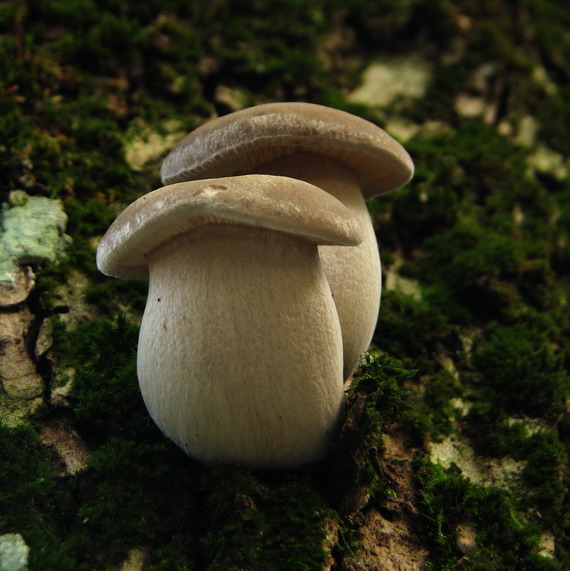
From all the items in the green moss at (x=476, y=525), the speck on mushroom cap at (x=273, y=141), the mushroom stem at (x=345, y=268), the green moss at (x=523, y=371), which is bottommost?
the green moss at (x=523, y=371)

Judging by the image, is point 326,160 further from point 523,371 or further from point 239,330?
point 523,371

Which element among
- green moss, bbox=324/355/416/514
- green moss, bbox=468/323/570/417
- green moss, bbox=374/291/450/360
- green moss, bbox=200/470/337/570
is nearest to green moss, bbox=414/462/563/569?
green moss, bbox=324/355/416/514

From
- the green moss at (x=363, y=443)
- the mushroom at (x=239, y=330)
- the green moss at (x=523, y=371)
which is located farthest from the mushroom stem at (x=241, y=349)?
the green moss at (x=523, y=371)

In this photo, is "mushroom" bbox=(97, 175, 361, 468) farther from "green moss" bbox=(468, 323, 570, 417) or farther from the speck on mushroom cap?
"green moss" bbox=(468, 323, 570, 417)

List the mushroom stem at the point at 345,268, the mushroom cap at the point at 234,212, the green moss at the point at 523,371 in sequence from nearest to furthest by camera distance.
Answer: the mushroom cap at the point at 234,212 → the mushroom stem at the point at 345,268 → the green moss at the point at 523,371

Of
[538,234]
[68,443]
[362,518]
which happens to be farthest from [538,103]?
[68,443]

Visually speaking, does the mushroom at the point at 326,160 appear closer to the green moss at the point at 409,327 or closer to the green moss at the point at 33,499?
the green moss at the point at 409,327

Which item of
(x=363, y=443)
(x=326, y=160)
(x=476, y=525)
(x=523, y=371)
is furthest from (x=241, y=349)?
(x=523, y=371)
